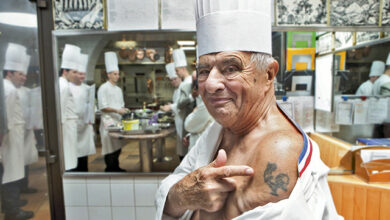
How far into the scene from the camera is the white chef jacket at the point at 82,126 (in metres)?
2.23

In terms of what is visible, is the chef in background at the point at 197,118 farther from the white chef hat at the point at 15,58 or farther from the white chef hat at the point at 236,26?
the white chef hat at the point at 15,58

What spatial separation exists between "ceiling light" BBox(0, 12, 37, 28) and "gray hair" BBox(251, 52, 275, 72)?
2.22 metres

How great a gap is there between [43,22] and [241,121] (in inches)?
87.1

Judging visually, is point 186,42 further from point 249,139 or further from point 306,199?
point 306,199

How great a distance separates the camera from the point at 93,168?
231 cm

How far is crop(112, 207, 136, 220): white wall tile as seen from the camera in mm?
2309

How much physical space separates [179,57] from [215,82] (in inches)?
59.5

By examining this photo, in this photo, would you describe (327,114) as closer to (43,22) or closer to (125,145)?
(125,145)

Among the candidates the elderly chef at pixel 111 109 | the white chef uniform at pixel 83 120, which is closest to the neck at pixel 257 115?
the elderly chef at pixel 111 109

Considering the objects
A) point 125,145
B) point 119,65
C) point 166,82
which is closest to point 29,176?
point 125,145

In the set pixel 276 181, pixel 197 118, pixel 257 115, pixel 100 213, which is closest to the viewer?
pixel 276 181

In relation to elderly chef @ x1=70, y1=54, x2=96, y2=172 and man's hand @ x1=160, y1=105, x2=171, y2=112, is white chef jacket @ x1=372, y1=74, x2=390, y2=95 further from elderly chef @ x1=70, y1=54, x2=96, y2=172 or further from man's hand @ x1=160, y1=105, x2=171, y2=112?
elderly chef @ x1=70, y1=54, x2=96, y2=172

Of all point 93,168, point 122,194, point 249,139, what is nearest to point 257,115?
point 249,139

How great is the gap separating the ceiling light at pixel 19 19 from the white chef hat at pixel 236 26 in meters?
2.02
